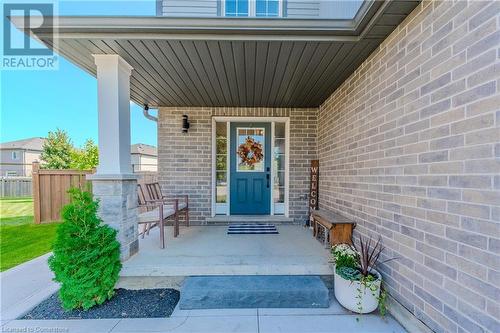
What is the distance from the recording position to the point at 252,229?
165 inches

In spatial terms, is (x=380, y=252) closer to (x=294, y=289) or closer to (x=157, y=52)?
(x=294, y=289)

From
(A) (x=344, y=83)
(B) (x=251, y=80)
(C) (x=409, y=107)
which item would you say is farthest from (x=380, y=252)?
(B) (x=251, y=80)

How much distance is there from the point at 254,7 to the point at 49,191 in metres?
5.75

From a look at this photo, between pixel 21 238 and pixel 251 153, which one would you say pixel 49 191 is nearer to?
pixel 21 238

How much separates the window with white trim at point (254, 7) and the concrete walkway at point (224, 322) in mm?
4030

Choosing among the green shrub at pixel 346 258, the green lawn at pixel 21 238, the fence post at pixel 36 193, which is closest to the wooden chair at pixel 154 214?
the green lawn at pixel 21 238

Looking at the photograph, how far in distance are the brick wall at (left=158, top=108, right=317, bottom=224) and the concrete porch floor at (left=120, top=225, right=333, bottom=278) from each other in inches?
39.1

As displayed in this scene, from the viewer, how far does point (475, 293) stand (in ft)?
4.56

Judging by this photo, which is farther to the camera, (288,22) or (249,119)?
(249,119)

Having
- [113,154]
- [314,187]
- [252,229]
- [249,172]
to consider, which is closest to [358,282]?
[252,229]

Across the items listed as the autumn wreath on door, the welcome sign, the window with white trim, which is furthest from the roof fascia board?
the autumn wreath on door

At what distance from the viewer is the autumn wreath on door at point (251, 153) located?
16.0 ft

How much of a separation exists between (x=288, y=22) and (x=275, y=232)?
3042mm

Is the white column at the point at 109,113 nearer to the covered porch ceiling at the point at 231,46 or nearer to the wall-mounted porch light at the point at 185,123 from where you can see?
the covered porch ceiling at the point at 231,46
